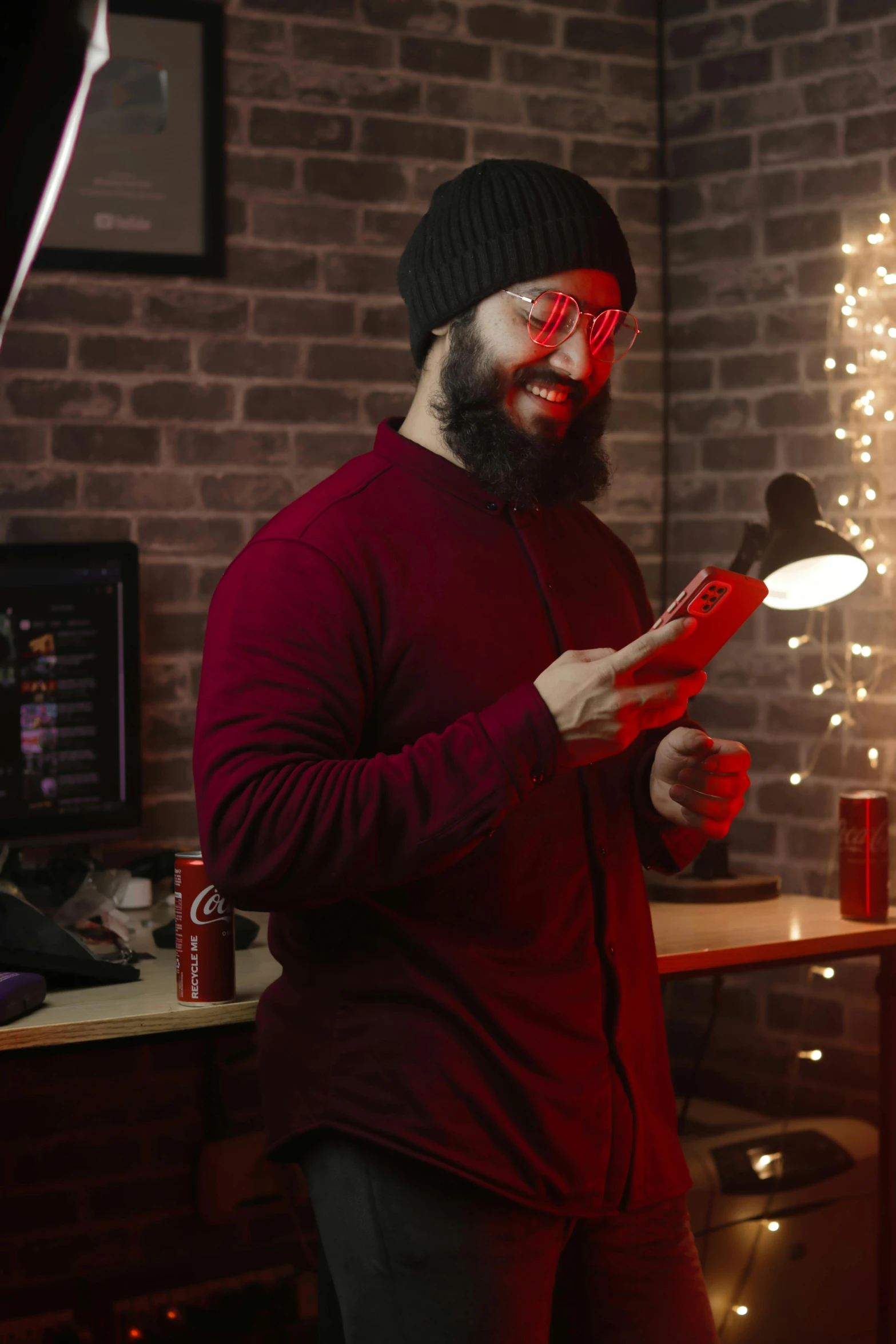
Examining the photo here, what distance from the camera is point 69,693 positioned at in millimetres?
2246

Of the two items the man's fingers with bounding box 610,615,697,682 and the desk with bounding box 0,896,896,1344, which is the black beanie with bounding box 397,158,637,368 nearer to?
the man's fingers with bounding box 610,615,697,682

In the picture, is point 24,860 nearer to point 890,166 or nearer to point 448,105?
point 448,105

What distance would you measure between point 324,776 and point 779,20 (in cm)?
227

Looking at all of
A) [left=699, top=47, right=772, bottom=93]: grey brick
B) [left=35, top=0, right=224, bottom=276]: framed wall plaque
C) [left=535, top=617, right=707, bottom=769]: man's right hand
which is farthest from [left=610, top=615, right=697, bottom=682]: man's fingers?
[left=699, top=47, right=772, bottom=93]: grey brick

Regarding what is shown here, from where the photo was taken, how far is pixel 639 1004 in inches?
51.3

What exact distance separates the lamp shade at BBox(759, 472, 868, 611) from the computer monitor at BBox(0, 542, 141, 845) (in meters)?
1.08

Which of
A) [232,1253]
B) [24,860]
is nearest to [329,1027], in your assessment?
[24,860]

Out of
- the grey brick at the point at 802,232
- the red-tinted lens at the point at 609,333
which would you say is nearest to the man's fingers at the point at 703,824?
the red-tinted lens at the point at 609,333

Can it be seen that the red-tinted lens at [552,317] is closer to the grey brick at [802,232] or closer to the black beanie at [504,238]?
the black beanie at [504,238]

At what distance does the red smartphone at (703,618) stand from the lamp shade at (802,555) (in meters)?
0.93

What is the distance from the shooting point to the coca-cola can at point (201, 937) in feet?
5.31

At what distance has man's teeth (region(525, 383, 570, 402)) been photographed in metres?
1.36

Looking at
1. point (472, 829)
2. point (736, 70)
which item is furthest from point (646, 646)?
point (736, 70)

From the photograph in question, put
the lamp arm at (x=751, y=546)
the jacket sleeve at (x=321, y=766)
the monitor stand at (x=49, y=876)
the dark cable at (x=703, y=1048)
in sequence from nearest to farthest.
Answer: the jacket sleeve at (x=321, y=766), the monitor stand at (x=49, y=876), the lamp arm at (x=751, y=546), the dark cable at (x=703, y=1048)
